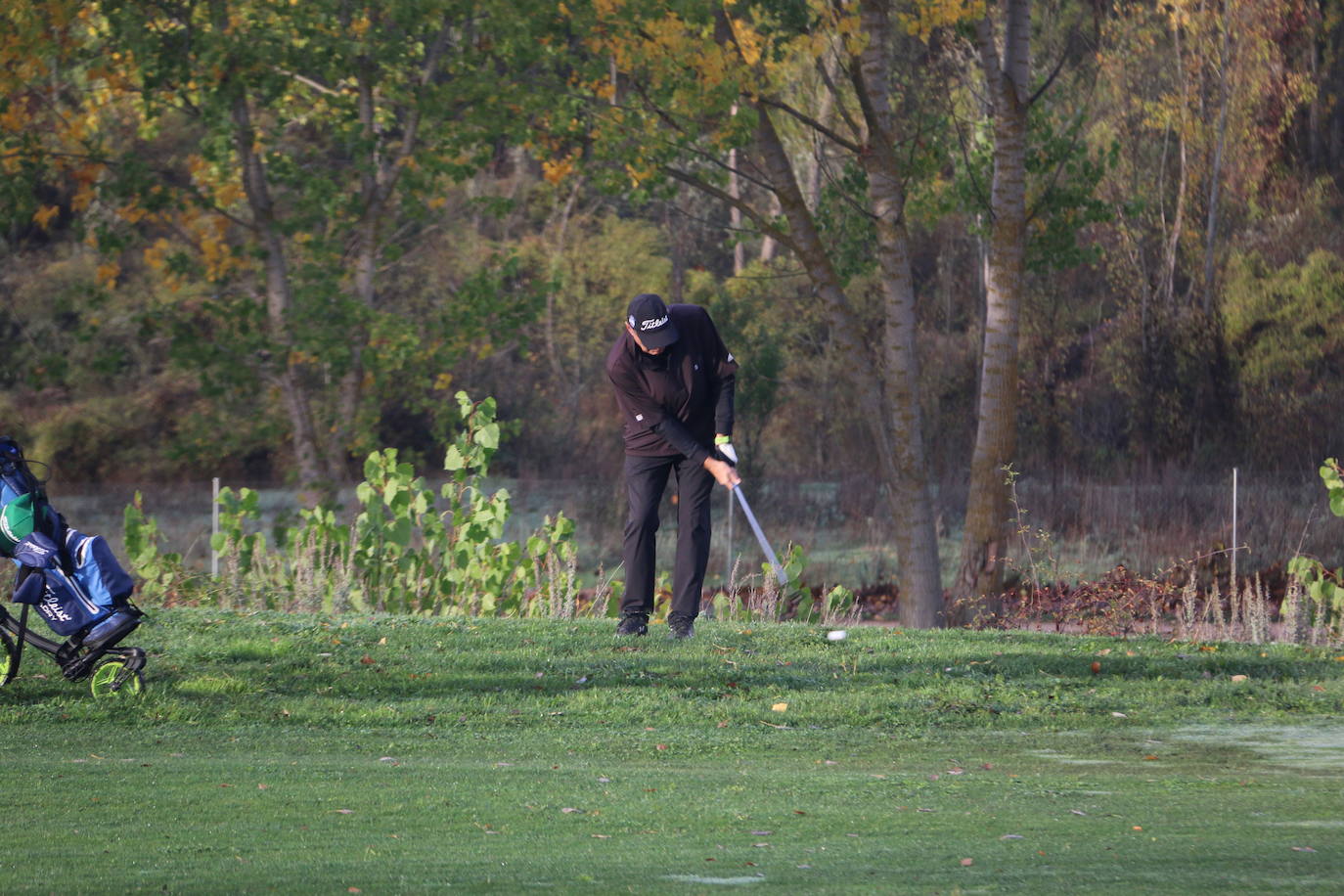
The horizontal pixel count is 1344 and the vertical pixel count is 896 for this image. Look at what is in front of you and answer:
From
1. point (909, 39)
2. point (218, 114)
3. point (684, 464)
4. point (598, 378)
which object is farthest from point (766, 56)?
point (598, 378)

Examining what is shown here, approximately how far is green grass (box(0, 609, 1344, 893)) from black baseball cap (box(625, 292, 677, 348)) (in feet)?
6.00

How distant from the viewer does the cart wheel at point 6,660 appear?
870 centimetres

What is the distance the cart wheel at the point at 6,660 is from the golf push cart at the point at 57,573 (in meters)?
0.10

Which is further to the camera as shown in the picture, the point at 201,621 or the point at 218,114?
the point at 218,114

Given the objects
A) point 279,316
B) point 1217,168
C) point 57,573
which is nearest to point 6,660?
point 57,573

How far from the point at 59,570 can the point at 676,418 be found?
3415 millimetres

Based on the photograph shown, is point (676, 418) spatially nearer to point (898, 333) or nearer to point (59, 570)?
point (59, 570)

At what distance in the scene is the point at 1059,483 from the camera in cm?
2741

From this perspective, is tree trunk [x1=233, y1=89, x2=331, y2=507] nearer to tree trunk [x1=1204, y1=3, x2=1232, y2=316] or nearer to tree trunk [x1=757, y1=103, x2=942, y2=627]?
tree trunk [x1=757, y1=103, x2=942, y2=627]

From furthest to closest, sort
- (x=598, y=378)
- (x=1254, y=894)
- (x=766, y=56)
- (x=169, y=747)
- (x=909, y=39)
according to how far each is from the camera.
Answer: (x=598, y=378)
(x=909, y=39)
(x=766, y=56)
(x=169, y=747)
(x=1254, y=894)

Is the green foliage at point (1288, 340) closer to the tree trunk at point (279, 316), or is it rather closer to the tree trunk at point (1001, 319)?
the tree trunk at point (1001, 319)

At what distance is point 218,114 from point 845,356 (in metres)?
7.67

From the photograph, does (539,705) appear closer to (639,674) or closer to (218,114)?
(639,674)

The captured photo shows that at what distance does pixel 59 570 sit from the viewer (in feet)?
27.5
